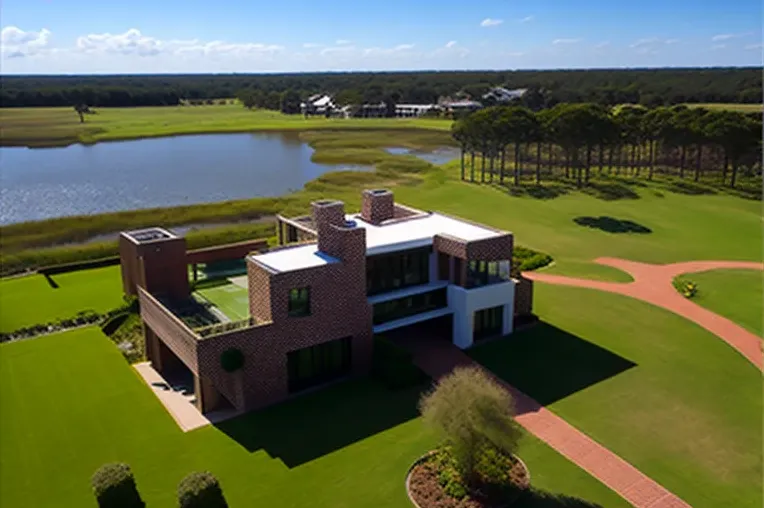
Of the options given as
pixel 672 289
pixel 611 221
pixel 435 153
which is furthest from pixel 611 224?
pixel 435 153

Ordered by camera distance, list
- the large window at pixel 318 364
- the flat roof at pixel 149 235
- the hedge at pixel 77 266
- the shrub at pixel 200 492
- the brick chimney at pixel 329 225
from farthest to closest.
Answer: the hedge at pixel 77 266 < the flat roof at pixel 149 235 < the brick chimney at pixel 329 225 < the large window at pixel 318 364 < the shrub at pixel 200 492

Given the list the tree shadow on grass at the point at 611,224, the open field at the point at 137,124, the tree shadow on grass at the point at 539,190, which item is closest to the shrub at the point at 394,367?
the tree shadow on grass at the point at 611,224

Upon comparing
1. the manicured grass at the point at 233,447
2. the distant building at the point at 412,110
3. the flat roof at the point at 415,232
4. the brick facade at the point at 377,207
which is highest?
the distant building at the point at 412,110

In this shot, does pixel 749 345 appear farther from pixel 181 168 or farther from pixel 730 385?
pixel 181 168

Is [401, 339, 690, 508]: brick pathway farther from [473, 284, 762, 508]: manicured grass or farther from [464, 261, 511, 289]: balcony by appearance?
[464, 261, 511, 289]: balcony

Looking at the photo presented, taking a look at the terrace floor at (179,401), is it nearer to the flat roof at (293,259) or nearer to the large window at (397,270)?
the flat roof at (293,259)

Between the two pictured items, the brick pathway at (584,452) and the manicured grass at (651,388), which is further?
the manicured grass at (651,388)
